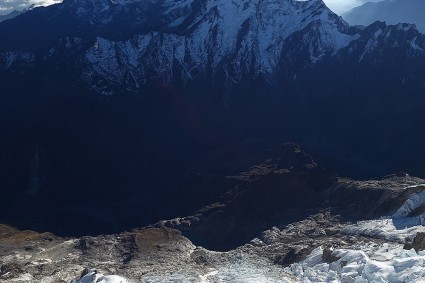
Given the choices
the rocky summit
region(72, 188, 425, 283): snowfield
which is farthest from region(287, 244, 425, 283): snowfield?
the rocky summit

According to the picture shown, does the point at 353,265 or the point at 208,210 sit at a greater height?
the point at 353,265

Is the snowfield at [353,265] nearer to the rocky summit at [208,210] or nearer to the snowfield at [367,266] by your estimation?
the snowfield at [367,266]

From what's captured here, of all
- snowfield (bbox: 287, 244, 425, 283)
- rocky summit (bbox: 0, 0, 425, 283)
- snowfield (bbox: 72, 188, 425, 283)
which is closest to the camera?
snowfield (bbox: 287, 244, 425, 283)

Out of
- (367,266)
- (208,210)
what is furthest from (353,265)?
(208,210)

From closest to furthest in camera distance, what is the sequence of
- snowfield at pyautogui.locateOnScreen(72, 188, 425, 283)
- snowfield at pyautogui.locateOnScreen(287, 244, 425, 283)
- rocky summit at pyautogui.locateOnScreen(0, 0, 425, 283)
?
snowfield at pyautogui.locateOnScreen(287, 244, 425, 283)
snowfield at pyautogui.locateOnScreen(72, 188, 425, 283)
rocky summit at pyautogui.locateOnScreen(0, 0, 425, 283)

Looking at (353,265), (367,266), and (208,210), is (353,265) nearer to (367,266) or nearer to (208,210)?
(367,266)

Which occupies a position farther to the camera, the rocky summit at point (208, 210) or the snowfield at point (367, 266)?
the rocky summit at point (208, 210)

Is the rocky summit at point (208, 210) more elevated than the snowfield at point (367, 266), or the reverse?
the snowfield at point (367, 266)

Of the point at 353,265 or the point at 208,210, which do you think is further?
the point at 208,210

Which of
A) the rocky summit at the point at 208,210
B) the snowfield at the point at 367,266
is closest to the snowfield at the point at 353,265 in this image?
the snowfield at the point at 367,266

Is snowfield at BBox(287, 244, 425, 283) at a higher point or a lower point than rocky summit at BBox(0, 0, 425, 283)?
higher

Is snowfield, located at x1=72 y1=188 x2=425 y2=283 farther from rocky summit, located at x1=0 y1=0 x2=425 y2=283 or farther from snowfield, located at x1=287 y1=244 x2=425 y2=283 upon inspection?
rocky summit, located at x1=0 y1=0 x2=425 y2=283

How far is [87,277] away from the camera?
69438mm

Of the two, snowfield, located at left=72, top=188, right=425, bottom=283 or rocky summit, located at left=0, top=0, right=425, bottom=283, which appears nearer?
snowfield, located at left=72, top=188, right=425, bottom=283
